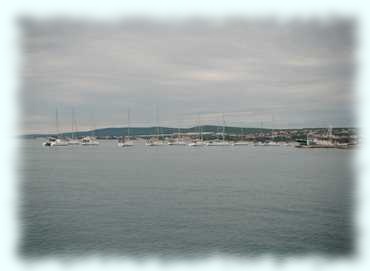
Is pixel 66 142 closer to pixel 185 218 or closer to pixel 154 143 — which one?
pixel 154 143

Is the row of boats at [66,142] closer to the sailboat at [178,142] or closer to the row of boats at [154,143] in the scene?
the row of boats at [154,143]

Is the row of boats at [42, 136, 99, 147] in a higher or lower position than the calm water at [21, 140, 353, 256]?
higher

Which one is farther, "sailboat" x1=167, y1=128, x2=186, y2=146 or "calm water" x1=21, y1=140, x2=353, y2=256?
"sailboat" x1=167, y1=128, x2=186, y2=146

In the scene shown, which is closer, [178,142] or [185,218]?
[185,218]

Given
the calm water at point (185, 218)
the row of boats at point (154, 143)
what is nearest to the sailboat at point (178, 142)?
the row of boats at point (154, 143)

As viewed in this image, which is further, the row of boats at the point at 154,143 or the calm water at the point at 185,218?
the row of boats at the point at 154,143

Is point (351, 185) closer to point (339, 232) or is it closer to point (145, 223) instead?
point (339, 232)

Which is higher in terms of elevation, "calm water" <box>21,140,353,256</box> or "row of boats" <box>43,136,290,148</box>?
"row of boats" <box>43,136,290,148</box>

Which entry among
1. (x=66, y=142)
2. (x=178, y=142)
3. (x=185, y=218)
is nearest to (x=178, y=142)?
(x=178, y=142)

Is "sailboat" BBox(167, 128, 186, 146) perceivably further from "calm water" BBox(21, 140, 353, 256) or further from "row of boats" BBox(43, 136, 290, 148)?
"calm water" BBox(21, 140, 353, 256)

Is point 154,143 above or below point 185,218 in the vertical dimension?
above

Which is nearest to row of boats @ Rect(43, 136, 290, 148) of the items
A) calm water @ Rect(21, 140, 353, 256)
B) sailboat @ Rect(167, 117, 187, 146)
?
sailboat @ Rect(167, 117, 187, 146)

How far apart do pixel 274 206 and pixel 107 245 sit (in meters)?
7.67

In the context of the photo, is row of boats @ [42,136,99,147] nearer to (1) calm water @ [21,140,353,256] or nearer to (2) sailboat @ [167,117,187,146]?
(2) sailboat @ [167,117,187,146]
